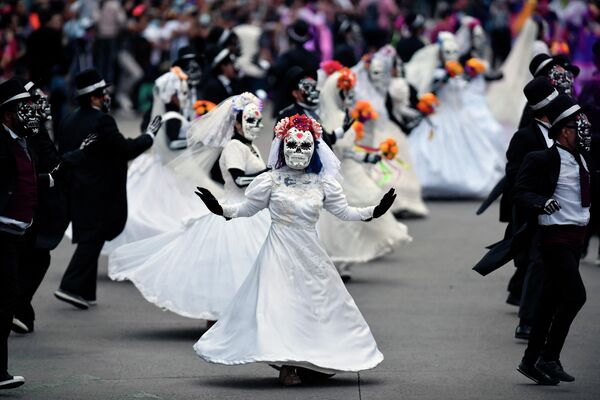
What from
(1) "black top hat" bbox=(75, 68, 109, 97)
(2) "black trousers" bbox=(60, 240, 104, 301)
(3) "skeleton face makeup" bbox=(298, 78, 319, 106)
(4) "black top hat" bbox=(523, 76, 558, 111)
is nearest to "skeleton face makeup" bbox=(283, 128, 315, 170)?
(4) "black top hat" bbox=(523, 76, 558, 111)

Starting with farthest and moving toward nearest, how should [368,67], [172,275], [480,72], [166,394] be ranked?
[480,72] < [368,67] < [172,275] < [166,394]

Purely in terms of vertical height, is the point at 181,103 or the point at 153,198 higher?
the point at 181,103

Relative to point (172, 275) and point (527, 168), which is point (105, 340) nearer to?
point (172, 275)

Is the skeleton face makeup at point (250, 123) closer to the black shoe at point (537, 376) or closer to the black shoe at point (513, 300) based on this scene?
the black shoe at point (513, 300)

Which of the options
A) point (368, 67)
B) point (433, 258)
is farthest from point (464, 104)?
point (433, 258)

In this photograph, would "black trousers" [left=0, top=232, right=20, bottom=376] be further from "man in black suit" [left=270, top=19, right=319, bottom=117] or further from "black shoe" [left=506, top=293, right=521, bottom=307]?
"man in black suit" [left=270, top=19, right=319, bottom=117]

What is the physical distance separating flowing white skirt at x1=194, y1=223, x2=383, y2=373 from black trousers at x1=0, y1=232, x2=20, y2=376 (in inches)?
48.3

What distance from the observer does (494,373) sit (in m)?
9.66

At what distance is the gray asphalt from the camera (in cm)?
916

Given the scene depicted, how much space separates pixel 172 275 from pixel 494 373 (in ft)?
8.70

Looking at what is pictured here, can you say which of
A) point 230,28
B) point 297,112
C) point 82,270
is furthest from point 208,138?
point 230,28

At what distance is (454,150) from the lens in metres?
19.2

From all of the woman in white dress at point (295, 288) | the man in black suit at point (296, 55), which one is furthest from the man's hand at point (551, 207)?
the man in black suit at point (296, 55)

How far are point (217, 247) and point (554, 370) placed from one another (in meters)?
2.84
